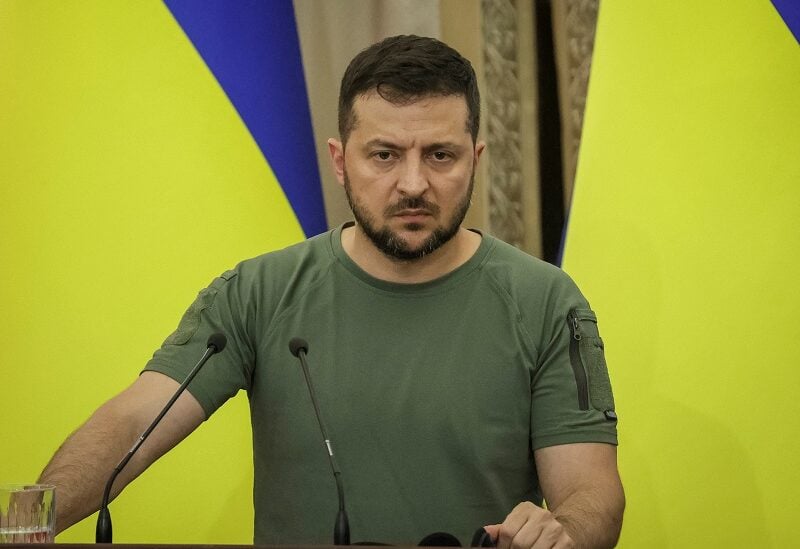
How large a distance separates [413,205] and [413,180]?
50mm

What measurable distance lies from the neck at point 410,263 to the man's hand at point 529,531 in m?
0.63

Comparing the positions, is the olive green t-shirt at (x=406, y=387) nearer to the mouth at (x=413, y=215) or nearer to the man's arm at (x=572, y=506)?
the man's arm at (x=572, y=506)

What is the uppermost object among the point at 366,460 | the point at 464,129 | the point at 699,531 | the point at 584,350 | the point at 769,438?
the point at 464,129

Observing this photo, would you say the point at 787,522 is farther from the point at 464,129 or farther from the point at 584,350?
the point at 464,129

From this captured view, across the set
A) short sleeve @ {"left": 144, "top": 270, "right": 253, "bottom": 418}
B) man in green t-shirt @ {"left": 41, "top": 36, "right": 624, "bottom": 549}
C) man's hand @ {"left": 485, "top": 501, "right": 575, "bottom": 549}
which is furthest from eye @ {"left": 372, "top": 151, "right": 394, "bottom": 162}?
man's hand @ {"left": 485, "top": 501, "right": 575, "bottom": 549}

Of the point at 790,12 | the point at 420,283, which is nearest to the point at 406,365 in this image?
the point at 420,283

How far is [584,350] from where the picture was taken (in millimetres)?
2158

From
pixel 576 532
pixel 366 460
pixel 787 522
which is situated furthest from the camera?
pixel 787 522

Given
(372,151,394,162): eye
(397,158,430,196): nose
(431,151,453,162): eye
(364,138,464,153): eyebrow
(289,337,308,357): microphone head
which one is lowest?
(289,337,308,357): microphone head

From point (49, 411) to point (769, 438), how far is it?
152 cm

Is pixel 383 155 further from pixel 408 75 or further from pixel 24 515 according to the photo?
pixel 24 515

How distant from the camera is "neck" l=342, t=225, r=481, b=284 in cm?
225

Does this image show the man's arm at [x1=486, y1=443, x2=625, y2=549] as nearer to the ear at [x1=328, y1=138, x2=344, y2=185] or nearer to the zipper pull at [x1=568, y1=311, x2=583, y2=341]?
the zipper pull at [x1=568, y1=311, x2=583, y2=341]

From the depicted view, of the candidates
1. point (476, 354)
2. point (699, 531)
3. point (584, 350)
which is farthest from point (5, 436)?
point (699, 531)
